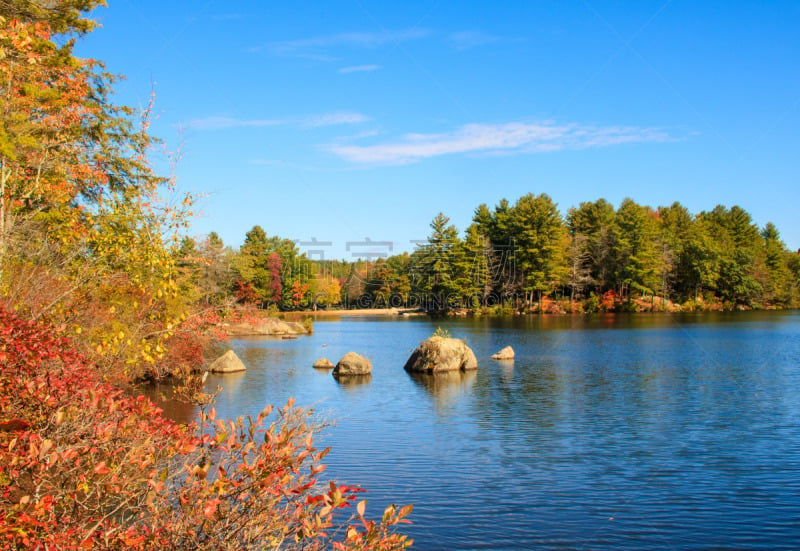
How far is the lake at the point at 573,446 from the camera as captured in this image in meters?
9.82

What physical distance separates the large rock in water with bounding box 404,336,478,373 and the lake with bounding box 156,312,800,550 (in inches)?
29.3

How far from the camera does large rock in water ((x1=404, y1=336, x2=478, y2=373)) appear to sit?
27.1 m

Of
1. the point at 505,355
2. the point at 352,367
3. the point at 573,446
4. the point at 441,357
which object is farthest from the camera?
the point at 505,355

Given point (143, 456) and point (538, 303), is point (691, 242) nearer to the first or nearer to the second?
point (538, 303)

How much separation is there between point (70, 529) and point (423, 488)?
7.93 metres

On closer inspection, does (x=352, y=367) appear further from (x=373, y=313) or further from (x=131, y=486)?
(x=373, y=313)

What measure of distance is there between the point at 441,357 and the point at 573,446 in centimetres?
1283

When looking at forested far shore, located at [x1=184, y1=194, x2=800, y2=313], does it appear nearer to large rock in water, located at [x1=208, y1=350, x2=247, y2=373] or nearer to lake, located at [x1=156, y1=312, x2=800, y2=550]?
large rock in water, located at [x1=208, y1=350, x2=247, y2=373]

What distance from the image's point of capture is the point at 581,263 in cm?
8044

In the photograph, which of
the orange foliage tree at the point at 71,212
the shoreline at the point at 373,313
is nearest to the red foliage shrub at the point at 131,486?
the orange foliage tree at the point at 71,212

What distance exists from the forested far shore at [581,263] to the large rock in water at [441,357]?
45.9 m

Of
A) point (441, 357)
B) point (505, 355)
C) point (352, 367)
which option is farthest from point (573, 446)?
point (505, 355)

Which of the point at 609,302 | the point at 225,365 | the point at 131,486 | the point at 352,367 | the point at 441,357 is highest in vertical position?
the point at 609,302

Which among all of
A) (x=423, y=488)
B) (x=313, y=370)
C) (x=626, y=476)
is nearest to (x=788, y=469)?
(x=626, y=476)
